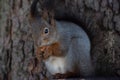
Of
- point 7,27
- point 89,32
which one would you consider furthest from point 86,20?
point 7,27

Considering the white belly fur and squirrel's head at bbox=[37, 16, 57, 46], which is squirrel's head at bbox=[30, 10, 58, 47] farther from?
the white belly fur

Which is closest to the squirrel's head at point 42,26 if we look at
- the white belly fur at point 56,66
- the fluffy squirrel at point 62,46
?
the fluffy squirrel at point 62,46

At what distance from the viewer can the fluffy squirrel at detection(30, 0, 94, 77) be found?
101 inches

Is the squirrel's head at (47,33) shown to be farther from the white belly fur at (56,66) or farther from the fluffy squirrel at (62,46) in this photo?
the white belly fur at (56,66)

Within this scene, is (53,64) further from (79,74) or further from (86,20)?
(86,20)

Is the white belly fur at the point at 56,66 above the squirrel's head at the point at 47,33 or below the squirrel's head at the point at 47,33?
below

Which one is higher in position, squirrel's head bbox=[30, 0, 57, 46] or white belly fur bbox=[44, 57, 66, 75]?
squirrel's head bbox=[30, 0, 57, 46]

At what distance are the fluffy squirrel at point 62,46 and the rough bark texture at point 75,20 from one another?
4cm

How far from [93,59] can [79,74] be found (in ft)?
0.40

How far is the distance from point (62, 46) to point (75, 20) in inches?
6.8

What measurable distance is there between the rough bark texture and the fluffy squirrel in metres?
0.04

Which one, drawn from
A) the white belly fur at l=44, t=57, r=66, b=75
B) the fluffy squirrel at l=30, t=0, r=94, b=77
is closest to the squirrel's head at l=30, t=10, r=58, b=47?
the fluffy squirrel at l=30, t=0, r=94, b=77

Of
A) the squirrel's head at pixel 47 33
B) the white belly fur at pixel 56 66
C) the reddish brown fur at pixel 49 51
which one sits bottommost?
the white belly fur at pixel 56 66

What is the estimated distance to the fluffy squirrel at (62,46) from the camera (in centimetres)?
257
